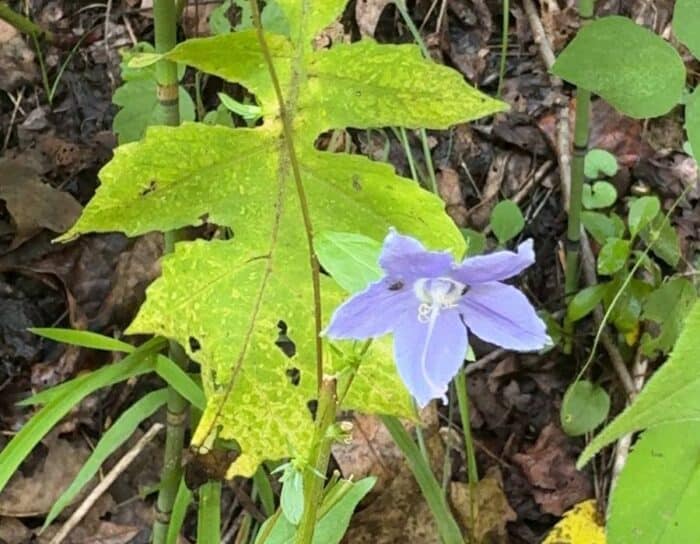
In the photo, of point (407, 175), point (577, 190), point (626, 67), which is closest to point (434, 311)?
point (626, 67)

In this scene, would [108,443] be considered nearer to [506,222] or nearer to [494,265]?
[506,222]

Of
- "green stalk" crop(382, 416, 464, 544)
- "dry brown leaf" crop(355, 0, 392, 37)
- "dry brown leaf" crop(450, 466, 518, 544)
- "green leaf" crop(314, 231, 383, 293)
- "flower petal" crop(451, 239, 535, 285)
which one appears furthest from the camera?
"dry brown leaf" crop(355, 0, 392, 37)

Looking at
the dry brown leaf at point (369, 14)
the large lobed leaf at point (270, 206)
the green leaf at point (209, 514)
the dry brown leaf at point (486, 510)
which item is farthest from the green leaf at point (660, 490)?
the dry brown leaf at point (369, 14)

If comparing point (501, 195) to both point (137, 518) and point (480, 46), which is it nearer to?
point (480, 46)

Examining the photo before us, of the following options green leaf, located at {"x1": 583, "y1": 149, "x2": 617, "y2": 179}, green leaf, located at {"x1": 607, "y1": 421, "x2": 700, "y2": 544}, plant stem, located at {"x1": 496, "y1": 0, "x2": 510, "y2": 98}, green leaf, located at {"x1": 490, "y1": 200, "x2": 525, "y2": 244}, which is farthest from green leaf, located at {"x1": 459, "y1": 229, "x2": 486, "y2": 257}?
green leaf, located at {"x1": 607, "y1": 421, "x2": 700, "y2": 544}

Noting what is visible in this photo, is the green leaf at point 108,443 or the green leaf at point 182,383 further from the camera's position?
the green leaf at point 108,443

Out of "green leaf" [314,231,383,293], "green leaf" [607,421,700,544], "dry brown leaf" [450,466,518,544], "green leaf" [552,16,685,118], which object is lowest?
"dry brown leaf" [450,466,518,544]

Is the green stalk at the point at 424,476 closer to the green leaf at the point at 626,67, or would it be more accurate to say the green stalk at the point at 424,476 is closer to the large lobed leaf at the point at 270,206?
the large lobed leaf at the point at 270,206

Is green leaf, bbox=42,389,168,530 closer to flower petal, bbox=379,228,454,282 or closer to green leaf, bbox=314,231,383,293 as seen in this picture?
green leaf, bbox=314,231,383,293
